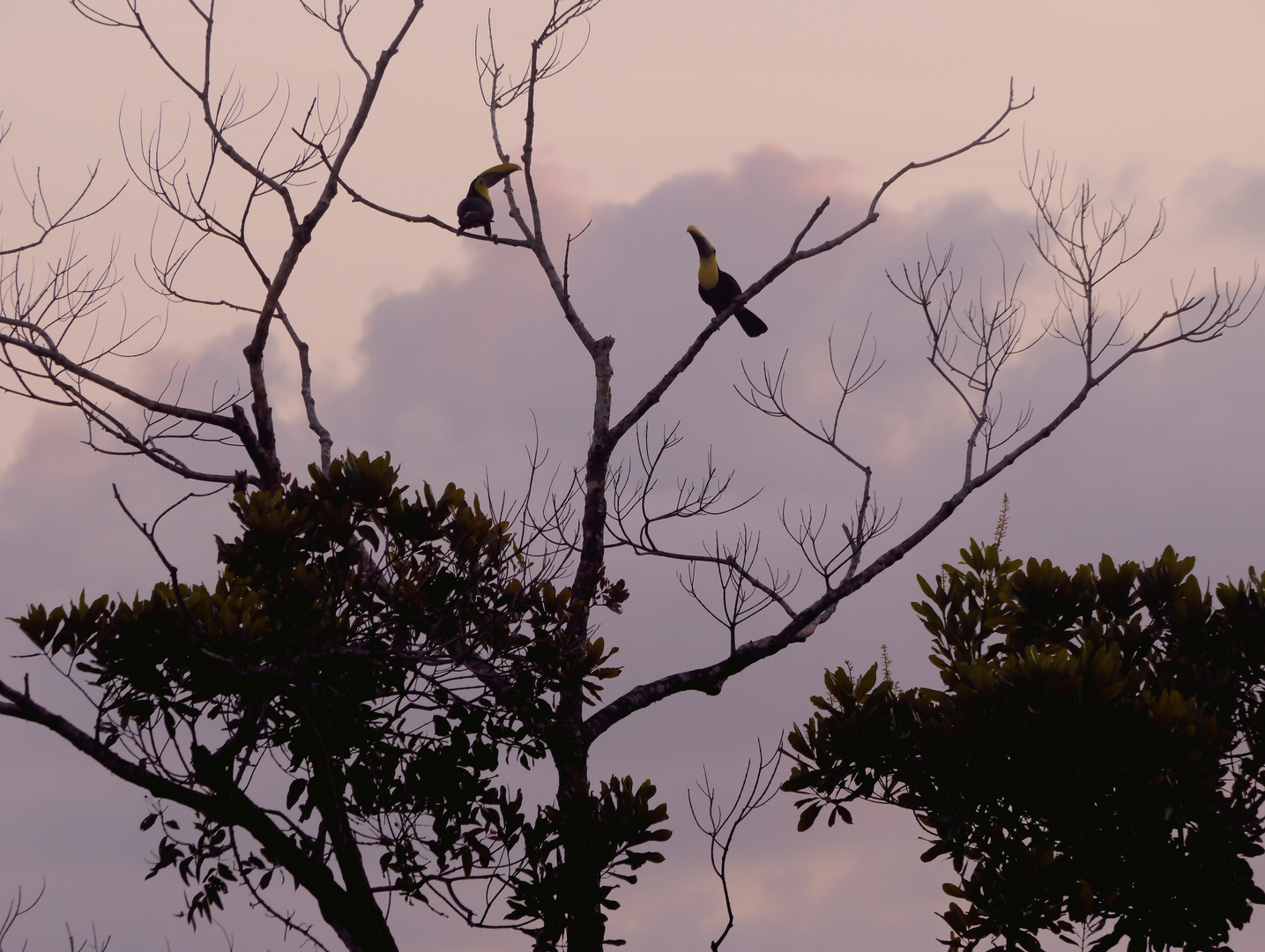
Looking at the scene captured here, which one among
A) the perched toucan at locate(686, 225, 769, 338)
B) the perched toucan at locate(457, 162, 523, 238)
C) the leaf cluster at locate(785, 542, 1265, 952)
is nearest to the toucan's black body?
the perched toucan at locate(686, 225, 769, 338)

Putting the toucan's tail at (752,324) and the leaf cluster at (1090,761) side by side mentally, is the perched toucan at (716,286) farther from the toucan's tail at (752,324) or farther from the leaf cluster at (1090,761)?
the leaf cluster at (1090,761)

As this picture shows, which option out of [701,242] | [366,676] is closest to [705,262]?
[701,242]

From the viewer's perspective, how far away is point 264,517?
21.0 feet

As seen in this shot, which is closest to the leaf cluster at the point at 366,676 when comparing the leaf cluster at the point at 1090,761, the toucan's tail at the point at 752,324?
the leaf cluster at the point at 1090,761

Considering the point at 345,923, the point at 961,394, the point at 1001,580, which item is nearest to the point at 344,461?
the point at 345,923

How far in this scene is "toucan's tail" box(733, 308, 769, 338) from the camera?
12414mm

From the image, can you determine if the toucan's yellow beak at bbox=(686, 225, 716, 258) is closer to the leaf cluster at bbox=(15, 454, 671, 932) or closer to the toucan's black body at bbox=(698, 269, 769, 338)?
the toucan's black body at bbox=(698, 269, 769, 338)

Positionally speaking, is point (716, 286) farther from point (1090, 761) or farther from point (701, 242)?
point (1090, 761)

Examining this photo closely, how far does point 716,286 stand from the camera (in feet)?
41.1

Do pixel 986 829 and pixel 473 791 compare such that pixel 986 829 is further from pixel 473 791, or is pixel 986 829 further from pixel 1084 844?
pixel 473 791

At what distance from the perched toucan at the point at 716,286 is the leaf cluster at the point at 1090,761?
6.23m

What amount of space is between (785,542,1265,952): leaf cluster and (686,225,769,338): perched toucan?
6227 millimetres

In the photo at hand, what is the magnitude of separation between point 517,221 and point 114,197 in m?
3.40

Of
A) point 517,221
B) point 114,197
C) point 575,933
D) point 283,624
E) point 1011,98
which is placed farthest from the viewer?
point 517,221
